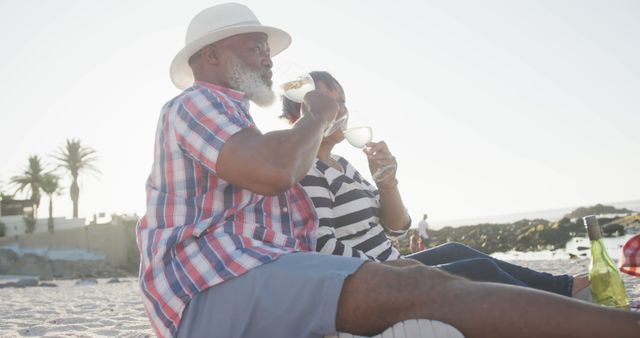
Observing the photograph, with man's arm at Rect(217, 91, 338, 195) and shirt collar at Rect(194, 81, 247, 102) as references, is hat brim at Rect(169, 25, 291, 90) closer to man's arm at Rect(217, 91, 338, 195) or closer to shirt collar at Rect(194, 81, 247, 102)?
shirt collar at Rect(194, 81, 247, 102)

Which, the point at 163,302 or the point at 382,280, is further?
the point at 163,302

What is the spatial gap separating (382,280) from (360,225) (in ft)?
Answer: 4.08

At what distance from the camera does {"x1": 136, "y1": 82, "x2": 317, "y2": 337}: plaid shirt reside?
207cm

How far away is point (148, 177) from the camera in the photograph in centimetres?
241

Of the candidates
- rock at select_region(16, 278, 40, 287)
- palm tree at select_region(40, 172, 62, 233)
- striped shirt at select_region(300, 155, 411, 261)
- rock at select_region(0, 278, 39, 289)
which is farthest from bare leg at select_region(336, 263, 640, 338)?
palm tree at select_region(40, 172, 62, 233)

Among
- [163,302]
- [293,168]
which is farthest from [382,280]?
[163,302]

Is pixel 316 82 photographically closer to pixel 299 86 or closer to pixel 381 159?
pixel 299 86

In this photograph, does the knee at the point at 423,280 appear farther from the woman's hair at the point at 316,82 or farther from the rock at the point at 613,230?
the rock at the point at 613,230

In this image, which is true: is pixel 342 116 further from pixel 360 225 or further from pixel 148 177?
pixel 148 177

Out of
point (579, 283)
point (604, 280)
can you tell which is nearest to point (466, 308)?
point (604, 280)

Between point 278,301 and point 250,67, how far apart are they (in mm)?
1282

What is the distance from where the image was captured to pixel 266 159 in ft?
6.74

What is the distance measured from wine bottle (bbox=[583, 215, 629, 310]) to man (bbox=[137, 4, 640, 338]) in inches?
31.7

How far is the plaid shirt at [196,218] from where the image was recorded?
2.07 metres
